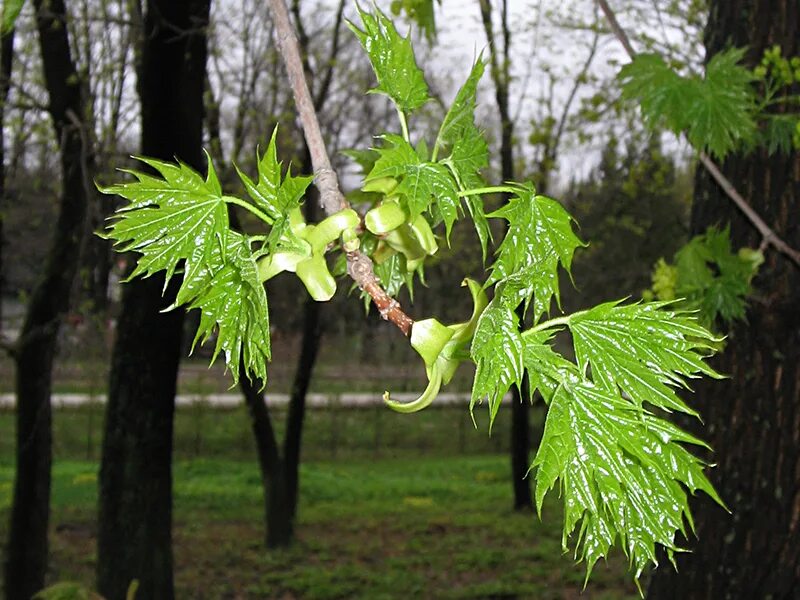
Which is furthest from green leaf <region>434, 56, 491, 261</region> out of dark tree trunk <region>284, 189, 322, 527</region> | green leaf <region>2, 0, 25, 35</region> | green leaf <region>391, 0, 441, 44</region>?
dark tree trunk <region>284, 189, 322, 527</region>

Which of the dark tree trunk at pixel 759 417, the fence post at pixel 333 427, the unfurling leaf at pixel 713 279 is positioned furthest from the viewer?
the fence post at pixel 333 427

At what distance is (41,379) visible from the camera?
14.1 feet

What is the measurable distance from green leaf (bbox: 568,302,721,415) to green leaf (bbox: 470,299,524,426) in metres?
0.06

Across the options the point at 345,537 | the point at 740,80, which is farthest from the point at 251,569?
the point at 740,80

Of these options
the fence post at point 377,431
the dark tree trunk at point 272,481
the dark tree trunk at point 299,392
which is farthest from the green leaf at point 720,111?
the fence post at point 377,431

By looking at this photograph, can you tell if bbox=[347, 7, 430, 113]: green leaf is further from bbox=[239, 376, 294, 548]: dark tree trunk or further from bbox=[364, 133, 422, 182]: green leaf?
bbox=[239, 376, 294, 548]: dark tree trunk

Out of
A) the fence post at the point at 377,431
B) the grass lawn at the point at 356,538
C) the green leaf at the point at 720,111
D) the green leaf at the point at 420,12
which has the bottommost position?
the grass lawn at the point at 356,538

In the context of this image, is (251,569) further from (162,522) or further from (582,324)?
(582,324)

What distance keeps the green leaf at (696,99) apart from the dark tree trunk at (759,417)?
43cm

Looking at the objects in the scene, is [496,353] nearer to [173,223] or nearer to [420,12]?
[173,223]

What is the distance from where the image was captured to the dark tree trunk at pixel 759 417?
1959 mm

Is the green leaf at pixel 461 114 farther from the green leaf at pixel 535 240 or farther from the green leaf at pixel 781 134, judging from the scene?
the green leaf at pixel 781 134

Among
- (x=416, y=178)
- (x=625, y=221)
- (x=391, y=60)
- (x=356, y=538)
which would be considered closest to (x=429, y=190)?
(x=416, y=178)

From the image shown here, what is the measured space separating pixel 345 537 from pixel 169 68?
559 centimetres
